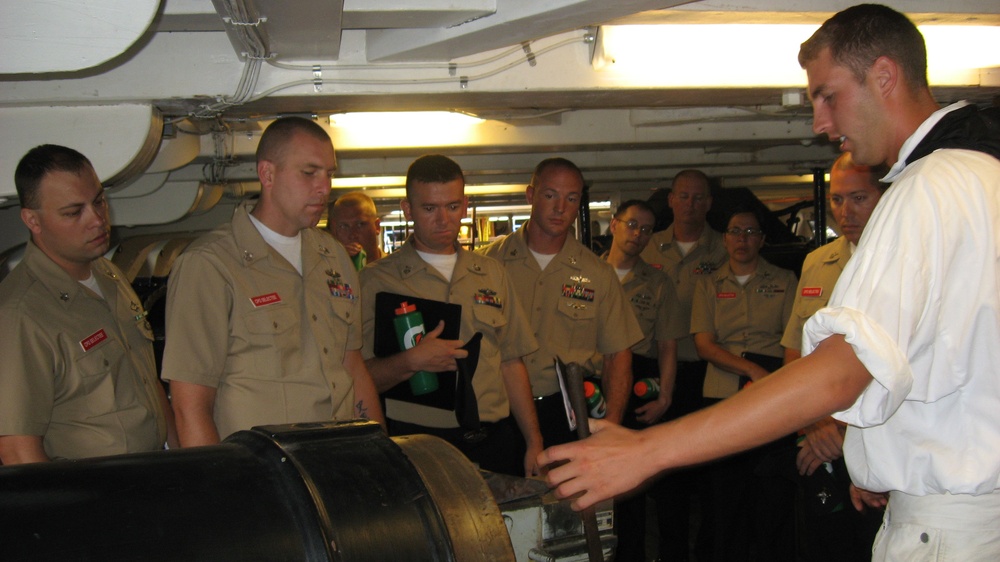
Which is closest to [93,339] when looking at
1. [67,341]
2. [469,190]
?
[67,341]

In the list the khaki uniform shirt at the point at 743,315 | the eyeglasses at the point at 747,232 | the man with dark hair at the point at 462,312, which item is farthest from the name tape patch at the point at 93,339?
the eyeglasses at the point at 747,232

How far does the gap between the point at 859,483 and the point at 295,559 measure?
1309mm

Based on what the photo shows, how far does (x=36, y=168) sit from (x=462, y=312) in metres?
1.67

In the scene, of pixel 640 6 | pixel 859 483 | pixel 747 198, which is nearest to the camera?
pixel 859 483

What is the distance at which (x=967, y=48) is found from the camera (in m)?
3.58

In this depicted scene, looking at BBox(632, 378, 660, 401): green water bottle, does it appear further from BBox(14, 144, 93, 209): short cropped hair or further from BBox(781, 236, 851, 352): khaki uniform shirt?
BBox(14, 144, 93, 209): short cropped hair

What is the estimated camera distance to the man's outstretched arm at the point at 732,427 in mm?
1390

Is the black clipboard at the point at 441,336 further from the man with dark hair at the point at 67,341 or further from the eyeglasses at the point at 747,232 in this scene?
the eyeglasses at the point at 747,232

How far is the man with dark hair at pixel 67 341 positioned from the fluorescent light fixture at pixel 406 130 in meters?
2.07

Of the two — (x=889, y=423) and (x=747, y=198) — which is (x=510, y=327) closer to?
(x=889, y=423)

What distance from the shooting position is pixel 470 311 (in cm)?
351

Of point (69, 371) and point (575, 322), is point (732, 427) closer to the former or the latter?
point (69, 371)

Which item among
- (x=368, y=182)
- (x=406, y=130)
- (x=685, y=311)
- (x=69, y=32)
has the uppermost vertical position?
(x=69, y=32)

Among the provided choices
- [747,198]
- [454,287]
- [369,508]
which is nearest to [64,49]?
[369,508]
